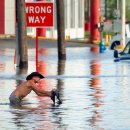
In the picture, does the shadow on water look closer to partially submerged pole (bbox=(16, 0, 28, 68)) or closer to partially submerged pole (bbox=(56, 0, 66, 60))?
partially submerged pole (bbox=(16, 0, 28, 68))

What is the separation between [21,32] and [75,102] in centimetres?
1590

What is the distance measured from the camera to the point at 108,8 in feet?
461

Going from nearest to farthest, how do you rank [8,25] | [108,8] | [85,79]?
[85,79] → [8,25] → [108,8]

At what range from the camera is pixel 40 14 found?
31.4 metres

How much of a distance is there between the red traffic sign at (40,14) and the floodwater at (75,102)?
196cm

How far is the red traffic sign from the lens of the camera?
31.3 meters

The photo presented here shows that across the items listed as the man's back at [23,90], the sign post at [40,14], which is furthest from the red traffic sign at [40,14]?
the man's back at [23,90]

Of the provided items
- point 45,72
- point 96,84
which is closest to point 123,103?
point 96,84

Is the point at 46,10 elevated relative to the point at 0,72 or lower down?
elevated

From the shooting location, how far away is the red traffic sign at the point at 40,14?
31312 millimetres

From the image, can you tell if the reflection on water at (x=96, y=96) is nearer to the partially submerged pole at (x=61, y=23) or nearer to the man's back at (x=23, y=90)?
the man's back at (x=23, y=90)

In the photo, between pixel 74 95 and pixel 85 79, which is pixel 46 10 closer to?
pixel 85 79

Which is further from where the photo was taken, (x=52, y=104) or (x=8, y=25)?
(x=8, y=25)

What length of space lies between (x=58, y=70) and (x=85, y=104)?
15831 millimetres
